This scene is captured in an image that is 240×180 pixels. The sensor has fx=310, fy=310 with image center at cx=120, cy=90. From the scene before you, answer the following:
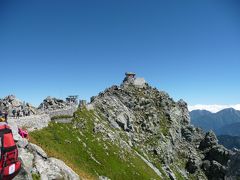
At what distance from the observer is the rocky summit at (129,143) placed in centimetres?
4331

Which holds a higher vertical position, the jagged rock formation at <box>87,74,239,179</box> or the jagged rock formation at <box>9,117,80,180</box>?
the jagged rock formation at <box>87,74,239,179</box>

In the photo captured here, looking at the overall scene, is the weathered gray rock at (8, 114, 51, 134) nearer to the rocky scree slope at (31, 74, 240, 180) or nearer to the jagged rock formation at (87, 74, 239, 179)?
the rocky scree slope at (31, 74, 240, 180)

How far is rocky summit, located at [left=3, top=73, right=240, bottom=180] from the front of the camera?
142 feet

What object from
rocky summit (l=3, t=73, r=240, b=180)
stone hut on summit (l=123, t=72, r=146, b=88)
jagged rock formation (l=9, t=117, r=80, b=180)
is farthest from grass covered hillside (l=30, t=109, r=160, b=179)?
stone hut on summit (l=123, t=72, r=146, b=88)

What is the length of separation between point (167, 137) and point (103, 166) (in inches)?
2959

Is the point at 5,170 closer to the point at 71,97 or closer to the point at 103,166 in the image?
the point at 103,166

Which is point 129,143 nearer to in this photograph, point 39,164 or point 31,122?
point 31,122

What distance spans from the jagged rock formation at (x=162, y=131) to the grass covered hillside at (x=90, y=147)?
16424mm

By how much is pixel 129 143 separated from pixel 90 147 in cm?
3367

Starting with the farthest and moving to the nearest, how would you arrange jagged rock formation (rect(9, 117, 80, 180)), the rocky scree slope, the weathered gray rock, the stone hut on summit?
the stone hut on summit
the rocky scree slope
the weathered gray rock
jagged rock formation (rect(9, 117, 80, 180))

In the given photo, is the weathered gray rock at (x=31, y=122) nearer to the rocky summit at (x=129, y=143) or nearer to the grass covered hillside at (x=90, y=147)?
the rocky summit at (x=129, y=143)

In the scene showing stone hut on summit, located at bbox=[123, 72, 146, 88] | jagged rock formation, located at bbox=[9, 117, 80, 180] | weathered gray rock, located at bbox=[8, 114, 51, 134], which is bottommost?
jagged rock formation, located at bbox=[9, 117, 80, 180]

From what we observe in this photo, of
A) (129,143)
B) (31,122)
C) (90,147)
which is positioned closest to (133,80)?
(129,143)

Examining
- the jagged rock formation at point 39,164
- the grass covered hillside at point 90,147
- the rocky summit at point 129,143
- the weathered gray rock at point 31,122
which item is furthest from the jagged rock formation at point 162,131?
the jagged rock formation at point 39,164
